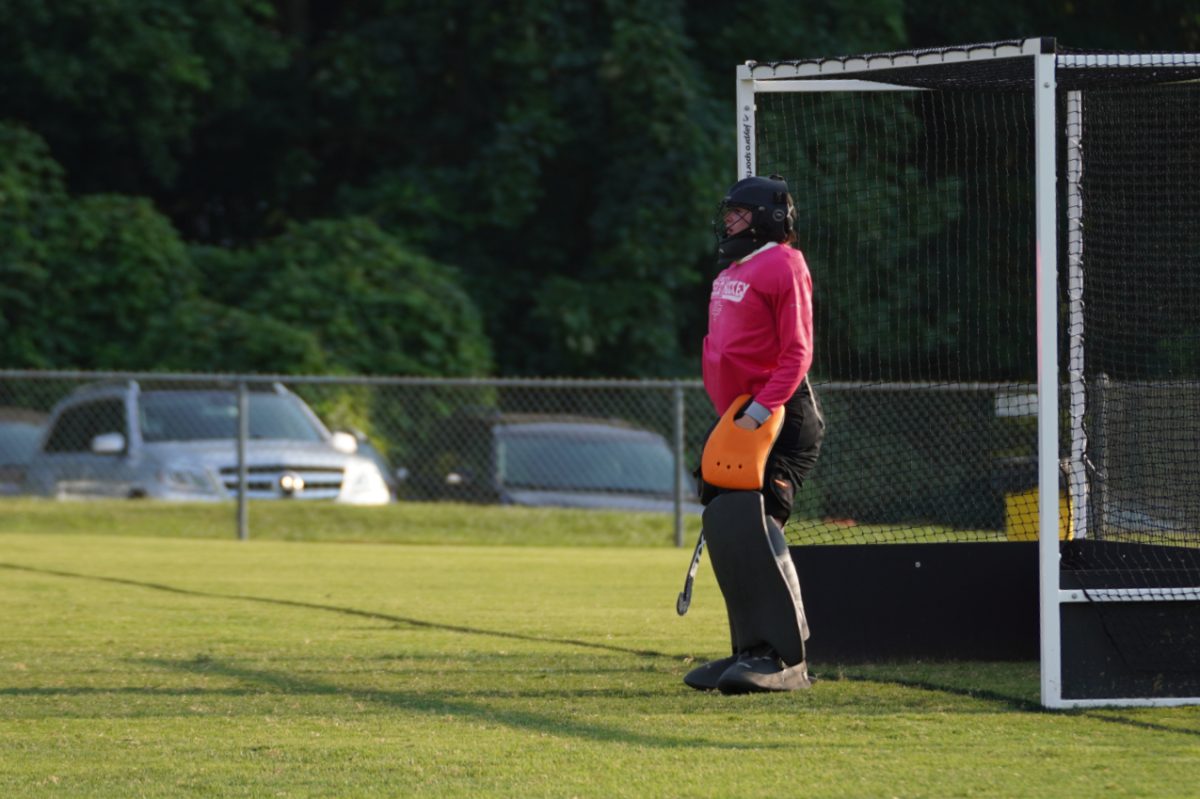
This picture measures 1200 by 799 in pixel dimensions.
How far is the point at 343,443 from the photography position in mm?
17406

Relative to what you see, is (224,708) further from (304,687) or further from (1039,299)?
(1039,299)

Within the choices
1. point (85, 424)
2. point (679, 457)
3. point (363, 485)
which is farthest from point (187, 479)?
point (679, 457)

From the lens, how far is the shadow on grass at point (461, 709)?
234 inches

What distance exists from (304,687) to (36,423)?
1199cm

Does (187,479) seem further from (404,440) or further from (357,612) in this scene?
(357,612)

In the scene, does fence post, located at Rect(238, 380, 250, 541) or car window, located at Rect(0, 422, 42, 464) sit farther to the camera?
car window, located at Rect(0, 422, 42, 464)

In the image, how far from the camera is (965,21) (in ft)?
91.4

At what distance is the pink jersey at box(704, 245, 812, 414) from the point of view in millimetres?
6785

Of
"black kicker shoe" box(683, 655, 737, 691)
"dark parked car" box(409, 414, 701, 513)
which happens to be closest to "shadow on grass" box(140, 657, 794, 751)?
"black kicker shoe" box(683, 655, 737, 691)

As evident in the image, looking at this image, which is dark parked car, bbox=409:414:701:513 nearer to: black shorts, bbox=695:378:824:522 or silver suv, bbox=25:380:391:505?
silver suv, bbox=25:380:391:505

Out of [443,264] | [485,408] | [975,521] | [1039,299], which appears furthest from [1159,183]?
[443,264]

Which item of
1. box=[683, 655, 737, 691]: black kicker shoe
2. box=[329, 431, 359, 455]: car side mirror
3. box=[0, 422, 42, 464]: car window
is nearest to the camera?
box=[683, 655, 737, 691]: black kicker shoe

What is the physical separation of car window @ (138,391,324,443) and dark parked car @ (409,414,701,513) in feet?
4.23

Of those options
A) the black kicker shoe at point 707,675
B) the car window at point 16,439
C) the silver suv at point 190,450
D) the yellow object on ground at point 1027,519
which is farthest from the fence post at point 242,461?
the black kicker shoe at point 707,675
